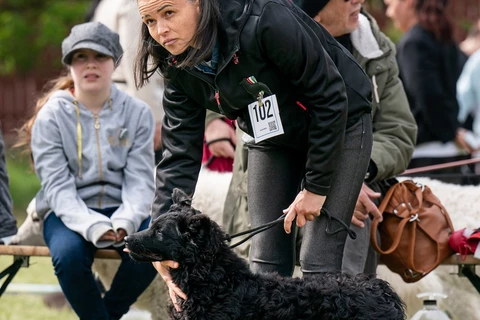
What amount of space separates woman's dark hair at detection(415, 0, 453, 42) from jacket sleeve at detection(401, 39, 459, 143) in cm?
15

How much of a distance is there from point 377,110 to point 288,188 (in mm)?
1166

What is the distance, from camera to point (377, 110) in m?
4.96

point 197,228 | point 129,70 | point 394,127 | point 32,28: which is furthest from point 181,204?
point 32,28

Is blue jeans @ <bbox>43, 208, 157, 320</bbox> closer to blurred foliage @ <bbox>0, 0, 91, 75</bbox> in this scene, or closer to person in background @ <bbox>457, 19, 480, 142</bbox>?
person in background @ <bbox>457, 19, 480, 142</bbox>

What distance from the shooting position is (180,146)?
Result: 4.05 m

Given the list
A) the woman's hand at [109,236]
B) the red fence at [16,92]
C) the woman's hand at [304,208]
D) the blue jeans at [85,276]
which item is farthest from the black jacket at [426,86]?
the red fence at [16,92]

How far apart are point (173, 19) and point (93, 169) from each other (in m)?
1.91

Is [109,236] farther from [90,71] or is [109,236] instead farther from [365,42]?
[365,42]

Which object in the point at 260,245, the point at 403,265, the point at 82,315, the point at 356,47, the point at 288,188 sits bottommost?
the point at 82,315

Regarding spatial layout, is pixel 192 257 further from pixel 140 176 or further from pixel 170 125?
pixel 140 176

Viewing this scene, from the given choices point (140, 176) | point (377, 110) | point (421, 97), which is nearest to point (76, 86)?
point (140, 176)

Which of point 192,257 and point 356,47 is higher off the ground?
point 356,47

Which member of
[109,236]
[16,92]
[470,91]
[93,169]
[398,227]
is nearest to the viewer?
[398,227]

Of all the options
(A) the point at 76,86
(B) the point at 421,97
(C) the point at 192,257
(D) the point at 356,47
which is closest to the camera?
(C) the point at 192,257
